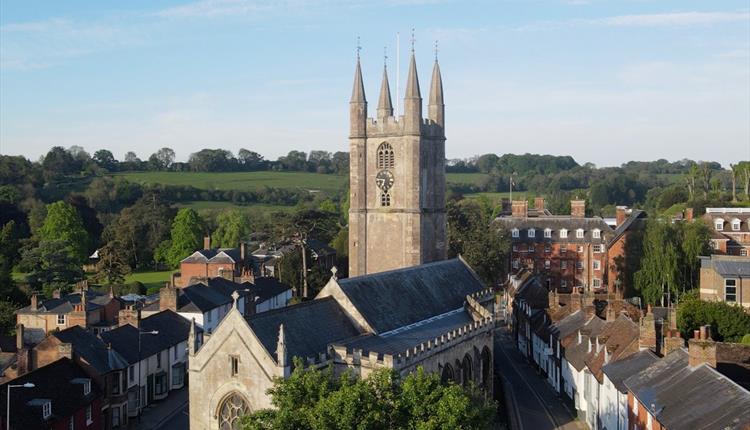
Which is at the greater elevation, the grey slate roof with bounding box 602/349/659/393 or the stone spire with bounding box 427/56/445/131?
the stone spire with bounding box 427/56/445/131

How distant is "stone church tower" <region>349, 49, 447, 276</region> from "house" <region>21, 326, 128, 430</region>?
776 inches

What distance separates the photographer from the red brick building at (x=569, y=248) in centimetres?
8631

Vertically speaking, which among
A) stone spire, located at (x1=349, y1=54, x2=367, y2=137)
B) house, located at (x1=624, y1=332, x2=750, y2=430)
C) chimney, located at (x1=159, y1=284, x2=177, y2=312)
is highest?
stone spire, located at (x1=349, y1=54, x2=367, y2=137)

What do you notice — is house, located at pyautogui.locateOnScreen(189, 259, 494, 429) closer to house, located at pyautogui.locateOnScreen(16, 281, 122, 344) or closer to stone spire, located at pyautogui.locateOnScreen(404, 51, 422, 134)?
stone spire, located at pyautogui.locateOnScreen(404, 51, 422, 134)

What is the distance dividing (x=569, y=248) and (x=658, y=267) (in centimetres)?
2229

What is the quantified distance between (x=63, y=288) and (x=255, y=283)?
2145 cm

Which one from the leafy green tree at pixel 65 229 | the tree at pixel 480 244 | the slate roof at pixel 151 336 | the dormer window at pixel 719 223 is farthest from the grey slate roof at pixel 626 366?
the leafy green tree at pixel 65 229

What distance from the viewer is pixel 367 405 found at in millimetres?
25672

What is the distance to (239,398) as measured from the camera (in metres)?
31.9

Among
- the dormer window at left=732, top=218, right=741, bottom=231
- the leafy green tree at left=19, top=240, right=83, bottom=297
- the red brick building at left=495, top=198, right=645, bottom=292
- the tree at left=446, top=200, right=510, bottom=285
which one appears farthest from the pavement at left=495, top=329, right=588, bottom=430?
the leafy green tree at left=19, top=240, right=83, bottom=297

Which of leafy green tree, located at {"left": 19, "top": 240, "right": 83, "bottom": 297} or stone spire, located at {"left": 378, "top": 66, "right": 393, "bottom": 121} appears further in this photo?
leafy green tree, located at {"left": 19, "top": 240, "right": 83, "bottom": 297}

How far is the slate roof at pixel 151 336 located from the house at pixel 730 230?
51.0 metres

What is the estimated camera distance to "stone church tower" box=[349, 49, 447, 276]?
186 feet

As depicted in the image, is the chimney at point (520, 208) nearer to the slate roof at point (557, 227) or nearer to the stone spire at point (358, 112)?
the slate roof at point (557, 227)
